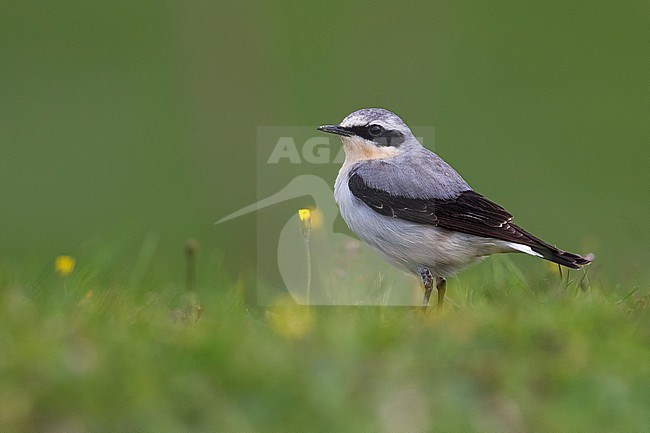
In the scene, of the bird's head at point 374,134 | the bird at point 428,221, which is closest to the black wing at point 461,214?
the bird at point 428,221

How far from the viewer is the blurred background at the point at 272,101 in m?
15.3

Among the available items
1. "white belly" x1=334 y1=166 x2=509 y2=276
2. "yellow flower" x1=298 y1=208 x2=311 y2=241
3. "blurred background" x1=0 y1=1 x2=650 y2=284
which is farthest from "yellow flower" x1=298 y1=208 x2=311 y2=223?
"blurred background" x1=0 y1=1 x2=650 y2=284

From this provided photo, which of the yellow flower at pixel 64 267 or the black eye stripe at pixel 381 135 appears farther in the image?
the black eye stripe at pixel 381 135

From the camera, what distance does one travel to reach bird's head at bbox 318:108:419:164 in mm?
8656

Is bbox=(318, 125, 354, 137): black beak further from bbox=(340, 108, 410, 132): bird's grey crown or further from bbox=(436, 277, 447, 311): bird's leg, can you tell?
bbox=(436, 277, 447, 311): bird's leg

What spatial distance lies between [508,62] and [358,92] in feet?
16.3

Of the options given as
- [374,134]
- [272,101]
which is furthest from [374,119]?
[272,101]

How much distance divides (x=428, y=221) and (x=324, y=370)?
8.08ft

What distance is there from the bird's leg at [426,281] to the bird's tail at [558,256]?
75cm

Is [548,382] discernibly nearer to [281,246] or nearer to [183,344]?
[183,344]

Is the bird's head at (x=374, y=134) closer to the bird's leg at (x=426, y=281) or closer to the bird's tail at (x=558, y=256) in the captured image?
the bird's leg at (x=426, y=281)

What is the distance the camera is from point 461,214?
311 inches

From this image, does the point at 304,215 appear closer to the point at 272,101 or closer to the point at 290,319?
the point at 290,319

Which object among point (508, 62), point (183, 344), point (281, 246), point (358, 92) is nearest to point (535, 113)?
point (508, 62)
